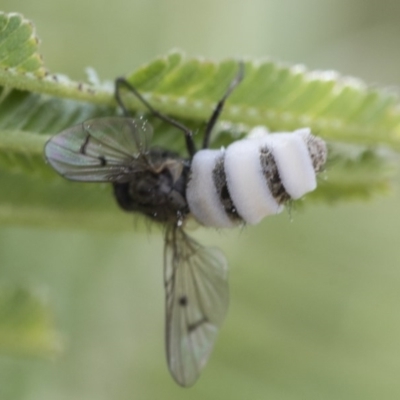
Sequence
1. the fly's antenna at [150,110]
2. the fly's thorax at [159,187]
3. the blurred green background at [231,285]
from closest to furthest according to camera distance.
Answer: the fly's antenna at [150,110] < the fly's thorax at [159,187] < the blurred green background at [231,285]

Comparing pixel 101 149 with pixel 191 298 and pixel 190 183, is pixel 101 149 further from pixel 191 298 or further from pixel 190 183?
pixel 191 298

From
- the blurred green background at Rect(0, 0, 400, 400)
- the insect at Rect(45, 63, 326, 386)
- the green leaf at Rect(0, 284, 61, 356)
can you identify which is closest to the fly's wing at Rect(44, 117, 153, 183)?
the insect at Rect(45, 63, 326, 386)

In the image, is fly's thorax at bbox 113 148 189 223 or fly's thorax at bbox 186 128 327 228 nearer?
fly's thorax at bbox 186 128 327 228

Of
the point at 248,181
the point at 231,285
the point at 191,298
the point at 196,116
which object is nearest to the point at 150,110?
the point at 196,116

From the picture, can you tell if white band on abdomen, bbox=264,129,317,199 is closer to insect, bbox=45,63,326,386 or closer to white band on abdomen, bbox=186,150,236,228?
insect, bbox=45,63,326,386

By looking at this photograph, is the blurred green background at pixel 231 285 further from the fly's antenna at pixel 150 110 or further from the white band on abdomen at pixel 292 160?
the white band on abdomen at pixel 292 160

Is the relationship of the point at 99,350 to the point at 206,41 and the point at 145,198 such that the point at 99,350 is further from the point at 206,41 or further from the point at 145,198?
the point at 206,41

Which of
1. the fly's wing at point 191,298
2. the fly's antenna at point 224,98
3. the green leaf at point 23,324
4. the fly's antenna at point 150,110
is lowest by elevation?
the green leaf at point 23,324

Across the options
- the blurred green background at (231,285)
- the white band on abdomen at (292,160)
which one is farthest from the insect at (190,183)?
the blurred green background at (231,285)
